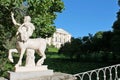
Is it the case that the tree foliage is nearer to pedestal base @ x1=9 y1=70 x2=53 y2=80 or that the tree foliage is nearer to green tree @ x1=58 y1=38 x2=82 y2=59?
pedestal base @ x1=9 y1=70 x2=53 y2=80

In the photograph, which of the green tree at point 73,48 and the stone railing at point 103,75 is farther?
the green tree at point 73,48

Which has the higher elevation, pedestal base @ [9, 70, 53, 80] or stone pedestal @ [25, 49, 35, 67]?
stone pedestal @ [25, 49, 35, 67]

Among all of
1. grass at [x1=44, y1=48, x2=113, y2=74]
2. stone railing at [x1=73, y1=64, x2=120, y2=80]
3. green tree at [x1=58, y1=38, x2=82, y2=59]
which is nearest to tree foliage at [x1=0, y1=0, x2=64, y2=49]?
stone railing at [x1=73, y1=64, x2=120, y2=80]

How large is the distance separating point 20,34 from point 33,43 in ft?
1.22

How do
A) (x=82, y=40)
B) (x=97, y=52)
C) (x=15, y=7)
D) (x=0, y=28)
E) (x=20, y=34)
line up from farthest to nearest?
(x=82, y=40) → (x=97, y=52) → (x=0, y=28) → (x=15, y=7) → (x=20, y=34)

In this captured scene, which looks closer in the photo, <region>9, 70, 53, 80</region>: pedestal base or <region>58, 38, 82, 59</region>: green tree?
<region>9, 70, 53, 80</region>: pedestal base

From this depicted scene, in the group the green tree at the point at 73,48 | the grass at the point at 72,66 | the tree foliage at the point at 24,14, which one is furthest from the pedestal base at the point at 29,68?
the green tree at the point at 73,48

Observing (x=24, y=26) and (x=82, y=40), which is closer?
(x=24, y=26)

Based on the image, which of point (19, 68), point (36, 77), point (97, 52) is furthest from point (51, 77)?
point (97, 52)

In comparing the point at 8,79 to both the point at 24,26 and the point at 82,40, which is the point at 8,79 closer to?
the point at 24,26

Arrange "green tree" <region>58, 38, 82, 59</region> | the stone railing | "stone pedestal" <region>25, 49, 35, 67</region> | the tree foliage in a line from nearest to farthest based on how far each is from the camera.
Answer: "stone pedestal" <region>25, 49, 35, 67</region>
the stone railing
the tree foliage
"green tree" <region>58, 38, 82, 59</region>

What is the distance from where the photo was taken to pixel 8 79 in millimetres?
4848

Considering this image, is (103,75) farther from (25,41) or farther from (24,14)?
(25,41)

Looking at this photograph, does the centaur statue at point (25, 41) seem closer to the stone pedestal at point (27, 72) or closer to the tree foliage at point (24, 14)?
the stone pedestal at point (27, 72)
